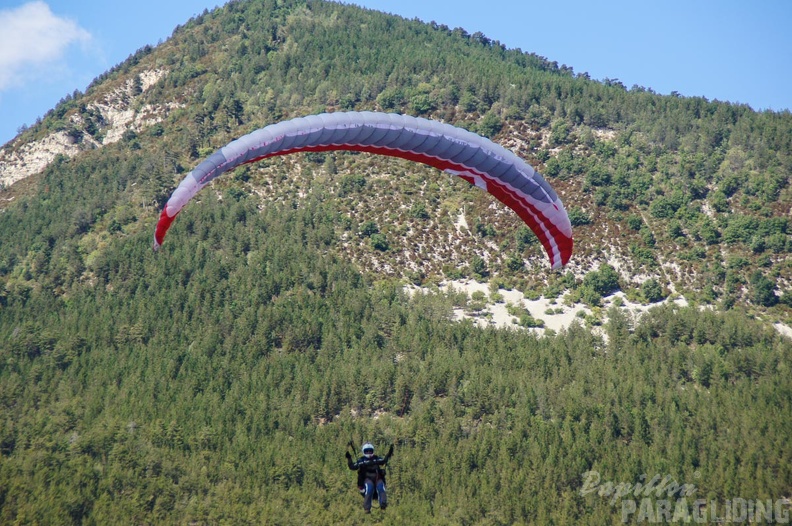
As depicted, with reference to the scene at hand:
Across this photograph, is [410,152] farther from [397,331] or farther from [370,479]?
[397,331]

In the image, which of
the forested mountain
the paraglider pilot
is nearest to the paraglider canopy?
the paraglider pilot

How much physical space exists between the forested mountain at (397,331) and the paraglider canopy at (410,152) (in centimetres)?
3678

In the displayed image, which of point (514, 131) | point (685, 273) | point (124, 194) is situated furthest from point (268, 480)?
point (514, 131)

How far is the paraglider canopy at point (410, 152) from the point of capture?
52.7 meters

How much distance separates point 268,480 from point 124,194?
3505 inches

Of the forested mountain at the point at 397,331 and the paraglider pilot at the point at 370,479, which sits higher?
the forested mountain at the point at 397,331

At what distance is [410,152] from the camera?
59312mm

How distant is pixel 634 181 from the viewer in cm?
17250

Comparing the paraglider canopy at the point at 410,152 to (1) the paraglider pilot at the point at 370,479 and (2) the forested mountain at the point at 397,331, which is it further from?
(2) the forested mountain at the point at 397,331

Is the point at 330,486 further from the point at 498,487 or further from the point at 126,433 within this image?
the point at 126,433

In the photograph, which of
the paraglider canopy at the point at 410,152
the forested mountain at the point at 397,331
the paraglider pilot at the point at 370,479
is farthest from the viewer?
the forested mountain at the point at 397,331

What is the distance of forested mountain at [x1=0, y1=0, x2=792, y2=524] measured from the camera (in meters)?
96.3

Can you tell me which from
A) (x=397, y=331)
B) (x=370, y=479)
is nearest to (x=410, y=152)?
(x=370, y=479)

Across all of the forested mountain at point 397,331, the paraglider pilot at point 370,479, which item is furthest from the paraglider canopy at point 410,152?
the forested mountain at point 397,331
